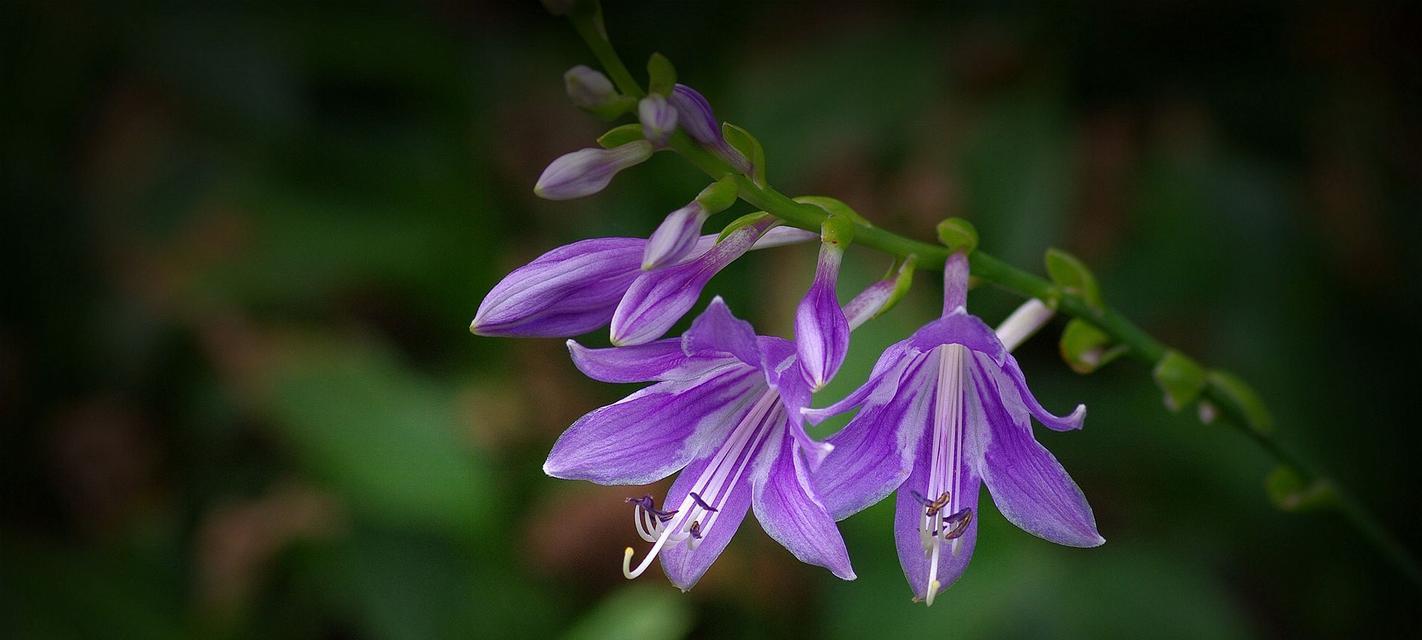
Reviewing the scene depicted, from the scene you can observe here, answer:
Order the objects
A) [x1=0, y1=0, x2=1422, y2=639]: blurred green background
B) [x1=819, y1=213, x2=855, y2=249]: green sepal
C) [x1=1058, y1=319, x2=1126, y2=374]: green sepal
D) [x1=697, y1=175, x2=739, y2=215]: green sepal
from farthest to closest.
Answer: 1. [x1=0, y1=0, x2=1422, y2=639]: blurred green background
2. [x1=1058, y1=319, x2=1126, y2=374]: green sepal
3. [x1=819, y1=213, x2=855, y2=249]: green sepal
4. [x1=697, y1=175, x2=739, y2=215]: green sepal

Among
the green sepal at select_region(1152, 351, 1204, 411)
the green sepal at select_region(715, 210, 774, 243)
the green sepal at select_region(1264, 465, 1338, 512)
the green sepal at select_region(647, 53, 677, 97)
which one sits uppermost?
the green sepal at select_region(647, 53, 677, 97)

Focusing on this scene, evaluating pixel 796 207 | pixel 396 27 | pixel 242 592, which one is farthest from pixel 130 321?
pixel 796 207

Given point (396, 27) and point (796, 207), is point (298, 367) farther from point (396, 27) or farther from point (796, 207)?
point (796, 207)

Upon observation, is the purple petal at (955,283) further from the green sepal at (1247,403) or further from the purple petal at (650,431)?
the green sepal at (1247,403)

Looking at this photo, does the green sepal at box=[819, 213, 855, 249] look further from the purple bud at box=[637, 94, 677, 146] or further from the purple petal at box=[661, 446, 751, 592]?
the purple petal at box=[661, 446, 751, 592]

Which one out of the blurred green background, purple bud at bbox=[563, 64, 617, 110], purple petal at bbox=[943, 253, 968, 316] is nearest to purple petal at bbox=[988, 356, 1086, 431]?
purple petal at bbox=[943, 253, 968, 316]

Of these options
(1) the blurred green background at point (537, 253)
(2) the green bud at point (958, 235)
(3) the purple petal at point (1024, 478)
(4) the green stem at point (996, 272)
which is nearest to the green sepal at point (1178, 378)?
(4) the green stem at point (996, 272)

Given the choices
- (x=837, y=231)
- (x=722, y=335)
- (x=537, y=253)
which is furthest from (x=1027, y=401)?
(x=537, y=253)
